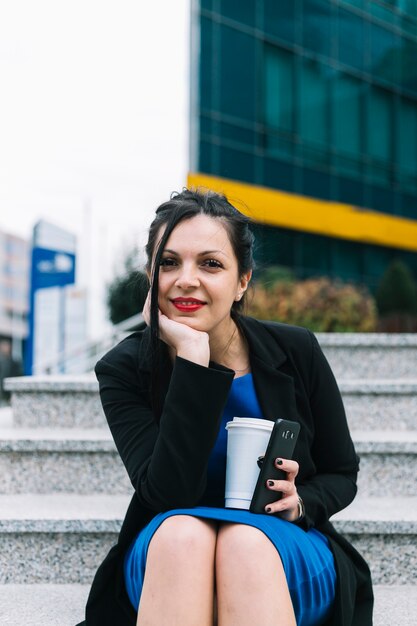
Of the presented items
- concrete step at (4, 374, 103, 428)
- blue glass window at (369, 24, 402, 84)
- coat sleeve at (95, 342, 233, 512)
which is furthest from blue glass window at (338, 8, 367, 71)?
coat sleeve at (95, 342, 233, 512)

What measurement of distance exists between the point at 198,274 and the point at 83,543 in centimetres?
108

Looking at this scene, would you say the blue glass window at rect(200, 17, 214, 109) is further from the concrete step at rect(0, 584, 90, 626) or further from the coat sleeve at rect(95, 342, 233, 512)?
the coat sleeve at rect(95, 342, 233, 512)

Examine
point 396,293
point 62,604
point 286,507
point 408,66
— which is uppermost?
point 408,66

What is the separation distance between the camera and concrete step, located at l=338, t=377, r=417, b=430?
133 inches

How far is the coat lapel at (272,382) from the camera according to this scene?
214 cm

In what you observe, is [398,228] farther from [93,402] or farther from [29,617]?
[29,617]

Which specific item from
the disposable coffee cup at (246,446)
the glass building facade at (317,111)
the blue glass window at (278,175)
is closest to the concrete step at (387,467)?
the disposable coffee cup at (246,446)

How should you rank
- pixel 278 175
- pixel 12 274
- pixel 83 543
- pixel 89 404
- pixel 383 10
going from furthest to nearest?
pixel 12 274
pixel 383 10
pixel 278 175
pixel 89 404
pixel 83 543

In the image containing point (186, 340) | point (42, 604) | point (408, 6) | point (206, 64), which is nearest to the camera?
point (186, 340)

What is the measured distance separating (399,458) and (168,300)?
1.33 meters

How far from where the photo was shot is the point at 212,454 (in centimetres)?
207

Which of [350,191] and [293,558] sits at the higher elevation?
[350,191]

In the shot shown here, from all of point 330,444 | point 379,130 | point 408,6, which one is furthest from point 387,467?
point 408,6

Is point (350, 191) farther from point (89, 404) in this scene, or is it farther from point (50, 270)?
point (89, 404)
